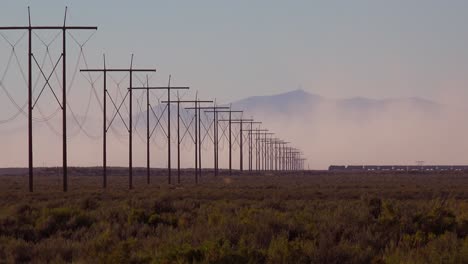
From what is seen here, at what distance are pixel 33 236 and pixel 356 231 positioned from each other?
8.30 metres

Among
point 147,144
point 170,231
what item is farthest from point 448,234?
point 147,144

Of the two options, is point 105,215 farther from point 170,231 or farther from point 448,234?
point 448,234

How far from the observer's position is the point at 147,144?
77500 millimetres

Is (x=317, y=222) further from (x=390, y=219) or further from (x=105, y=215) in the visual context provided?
(x=105, y=215)

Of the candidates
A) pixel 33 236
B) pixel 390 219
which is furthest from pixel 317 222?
pixel 33 236

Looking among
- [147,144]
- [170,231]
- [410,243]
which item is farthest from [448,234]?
[147,144]

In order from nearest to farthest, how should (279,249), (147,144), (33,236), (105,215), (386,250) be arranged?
(279,249) → (386,250) → (33,236) → (105,215) → (147,144)

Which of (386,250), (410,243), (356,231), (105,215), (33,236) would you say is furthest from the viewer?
(105,215)

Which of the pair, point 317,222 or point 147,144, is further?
point 147,144

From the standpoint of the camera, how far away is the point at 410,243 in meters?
19.6

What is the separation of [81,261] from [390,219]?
347 inches

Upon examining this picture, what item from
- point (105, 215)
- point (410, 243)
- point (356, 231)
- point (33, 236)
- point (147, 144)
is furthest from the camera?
point (147, 144)

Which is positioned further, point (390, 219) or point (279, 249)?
point (390, 219)

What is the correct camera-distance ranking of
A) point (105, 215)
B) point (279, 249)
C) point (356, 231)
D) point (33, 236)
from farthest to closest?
point (105, 215) → point (33, 236) → point (356, 231) → point (279, 249)
